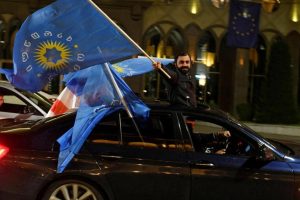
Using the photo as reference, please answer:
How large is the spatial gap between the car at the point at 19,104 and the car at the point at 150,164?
3477 mm

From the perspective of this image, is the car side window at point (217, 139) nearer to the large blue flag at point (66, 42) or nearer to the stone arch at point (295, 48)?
the large blue flag at point (66, 42)

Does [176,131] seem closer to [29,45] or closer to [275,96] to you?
[29,45]

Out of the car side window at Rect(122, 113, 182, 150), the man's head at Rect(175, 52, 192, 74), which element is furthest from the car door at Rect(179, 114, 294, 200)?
the man's head at Rect(175, 52, 192, 74)

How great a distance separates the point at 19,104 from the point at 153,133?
4.52 metres

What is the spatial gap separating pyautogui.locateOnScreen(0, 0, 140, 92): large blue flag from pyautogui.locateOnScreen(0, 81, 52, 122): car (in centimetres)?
339

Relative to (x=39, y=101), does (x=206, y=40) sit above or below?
above

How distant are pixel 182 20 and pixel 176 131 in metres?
16.9

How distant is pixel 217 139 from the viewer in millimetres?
6180

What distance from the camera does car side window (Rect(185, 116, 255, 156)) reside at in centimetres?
571

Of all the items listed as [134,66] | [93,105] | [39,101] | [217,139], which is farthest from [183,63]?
[39,101]

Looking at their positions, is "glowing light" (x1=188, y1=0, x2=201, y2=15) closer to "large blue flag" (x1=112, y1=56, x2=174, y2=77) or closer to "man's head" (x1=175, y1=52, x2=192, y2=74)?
"large blue flag" (x1=112, y1=56, x2=174, y2=77)

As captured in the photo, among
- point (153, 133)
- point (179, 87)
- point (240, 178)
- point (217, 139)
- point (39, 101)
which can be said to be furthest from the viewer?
point (39, 101)

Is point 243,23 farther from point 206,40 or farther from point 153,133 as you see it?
point 153,133

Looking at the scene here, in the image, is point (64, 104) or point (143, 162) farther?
point (64, 104)
